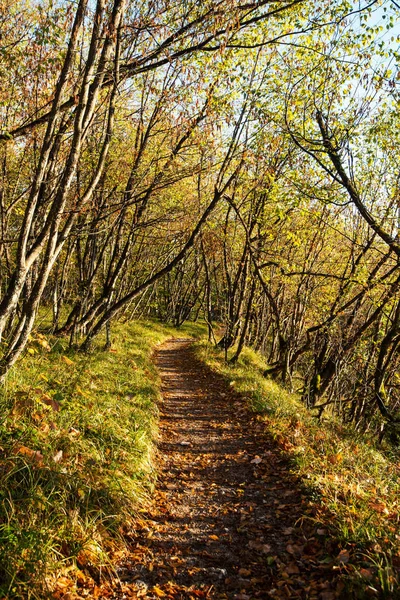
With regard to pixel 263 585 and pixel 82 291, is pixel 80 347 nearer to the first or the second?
pixel 82 291

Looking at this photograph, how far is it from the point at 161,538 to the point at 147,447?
1.72 meters

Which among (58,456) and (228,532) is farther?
(228,532)

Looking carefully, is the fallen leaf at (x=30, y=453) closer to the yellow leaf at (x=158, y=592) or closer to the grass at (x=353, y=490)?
the yellow leaf at (x=158, y=592)

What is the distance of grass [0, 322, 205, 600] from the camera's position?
3.20 meters

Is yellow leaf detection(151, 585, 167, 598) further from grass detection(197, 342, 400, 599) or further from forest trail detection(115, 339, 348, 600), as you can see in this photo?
grass detection(197, 342, 400, 599)

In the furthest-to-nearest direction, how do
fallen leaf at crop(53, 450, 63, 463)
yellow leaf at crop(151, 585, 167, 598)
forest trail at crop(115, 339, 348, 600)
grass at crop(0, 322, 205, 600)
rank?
fallen leaf at crop(53, 450, 63, 463) < forest trail at crop(115, 339, 348, 600) < yellow leaf at crop(151, 585, 167, 598) < grass at crop(0, 322, 205, 600)

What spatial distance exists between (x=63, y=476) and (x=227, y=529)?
1.97 meters

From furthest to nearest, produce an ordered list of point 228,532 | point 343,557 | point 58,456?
point 228,532 < point 58,456 < point 343,557

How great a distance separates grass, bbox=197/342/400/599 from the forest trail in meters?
0.22

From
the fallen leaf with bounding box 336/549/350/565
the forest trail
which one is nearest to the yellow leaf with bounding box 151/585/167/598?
the forest trail

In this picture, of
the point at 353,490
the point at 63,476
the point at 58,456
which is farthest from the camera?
the point at 353,490

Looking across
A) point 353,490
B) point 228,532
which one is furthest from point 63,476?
point 353,490

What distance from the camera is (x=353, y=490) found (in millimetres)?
4828

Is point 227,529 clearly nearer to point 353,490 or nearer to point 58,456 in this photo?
point 353,490
